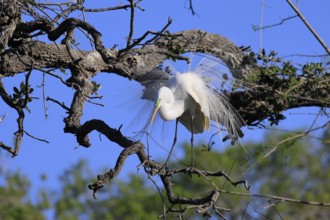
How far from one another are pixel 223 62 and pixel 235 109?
0.28 m

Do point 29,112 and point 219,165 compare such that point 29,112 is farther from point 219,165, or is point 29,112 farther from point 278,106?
point 219,165

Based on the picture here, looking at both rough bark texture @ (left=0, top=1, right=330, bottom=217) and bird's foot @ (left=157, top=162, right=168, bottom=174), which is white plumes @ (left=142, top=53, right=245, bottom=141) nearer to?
rough bark texture @ (left=0, top=1, right=330, bottom=217)

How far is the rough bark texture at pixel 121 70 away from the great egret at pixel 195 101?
11cm

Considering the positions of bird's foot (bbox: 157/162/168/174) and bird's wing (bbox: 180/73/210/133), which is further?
bird's wing (bbox: 180/73/210/133)

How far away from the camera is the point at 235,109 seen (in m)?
3.67

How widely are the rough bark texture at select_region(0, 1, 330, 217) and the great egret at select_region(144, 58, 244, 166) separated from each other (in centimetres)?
11

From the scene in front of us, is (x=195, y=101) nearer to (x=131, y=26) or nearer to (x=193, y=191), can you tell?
(x=131, y=26)

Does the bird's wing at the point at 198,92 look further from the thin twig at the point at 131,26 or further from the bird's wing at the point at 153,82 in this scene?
the thin twig at the point at 131,26

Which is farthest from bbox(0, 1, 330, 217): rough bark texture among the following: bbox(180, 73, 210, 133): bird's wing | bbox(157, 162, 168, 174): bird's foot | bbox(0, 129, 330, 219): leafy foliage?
bbox(0, 129, 330, 219): leafy foliage

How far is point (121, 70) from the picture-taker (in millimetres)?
3447

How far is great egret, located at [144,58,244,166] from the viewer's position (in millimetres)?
3768

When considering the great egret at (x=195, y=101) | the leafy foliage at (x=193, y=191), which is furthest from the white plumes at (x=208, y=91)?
the leafy foliage at (x=193, y=191)

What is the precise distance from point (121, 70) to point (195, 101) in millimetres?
640

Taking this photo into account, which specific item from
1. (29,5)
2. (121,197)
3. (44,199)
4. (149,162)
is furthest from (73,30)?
(121,197)
